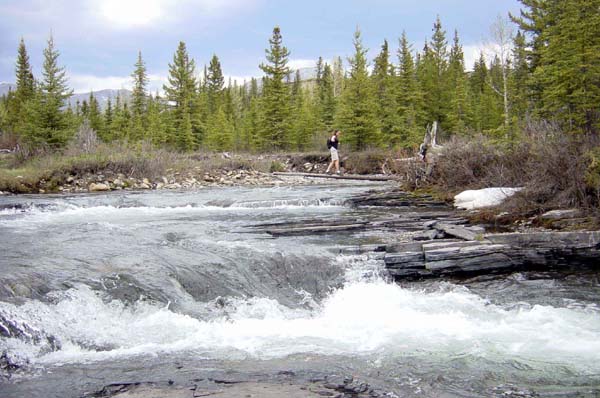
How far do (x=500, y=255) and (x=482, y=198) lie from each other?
4.03 meters

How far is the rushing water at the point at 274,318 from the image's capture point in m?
4.42

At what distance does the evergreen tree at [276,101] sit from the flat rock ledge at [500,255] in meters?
34.1

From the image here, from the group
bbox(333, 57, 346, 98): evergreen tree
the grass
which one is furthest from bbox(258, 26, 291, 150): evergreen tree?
the grass

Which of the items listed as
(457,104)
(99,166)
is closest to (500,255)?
(99,166)

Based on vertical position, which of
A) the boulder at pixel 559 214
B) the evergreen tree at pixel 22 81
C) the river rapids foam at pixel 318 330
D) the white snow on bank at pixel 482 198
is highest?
the evergreen tree at pixel 22 81

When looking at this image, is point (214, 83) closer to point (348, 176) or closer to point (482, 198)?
point (348, 176)

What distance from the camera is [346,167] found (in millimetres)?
30625

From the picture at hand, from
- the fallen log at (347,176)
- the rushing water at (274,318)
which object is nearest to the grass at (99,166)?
the fallen log at (347,176)

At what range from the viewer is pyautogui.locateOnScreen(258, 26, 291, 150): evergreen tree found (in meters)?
41.2

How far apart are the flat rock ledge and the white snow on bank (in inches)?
116

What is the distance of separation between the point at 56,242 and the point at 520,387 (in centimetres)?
811

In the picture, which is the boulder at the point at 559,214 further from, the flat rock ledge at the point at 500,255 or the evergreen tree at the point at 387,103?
the evergreen tree at the point at 387,103

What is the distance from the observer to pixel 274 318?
20.3ft

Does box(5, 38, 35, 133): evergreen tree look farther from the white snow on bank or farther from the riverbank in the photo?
the white snow on bank
